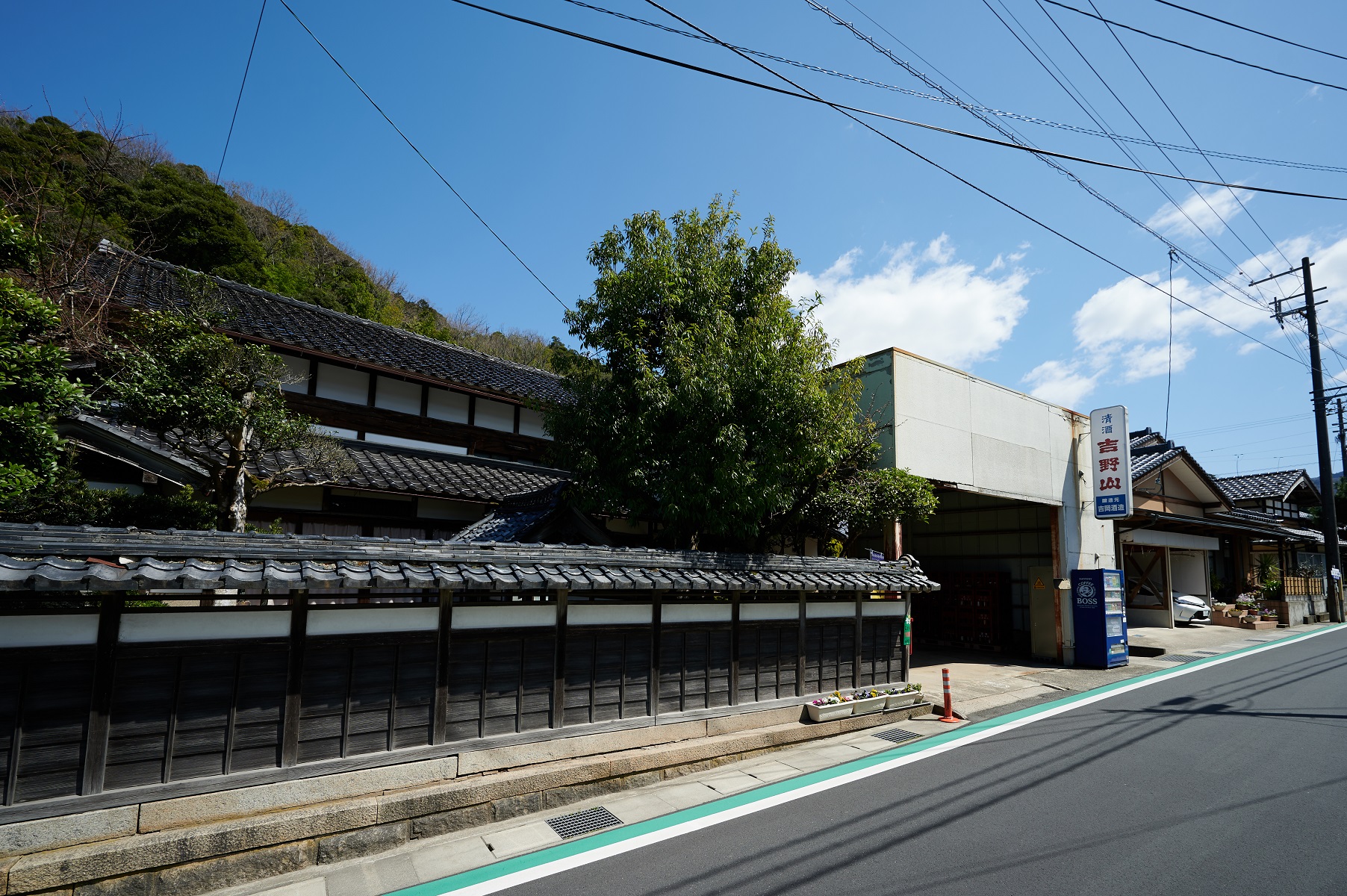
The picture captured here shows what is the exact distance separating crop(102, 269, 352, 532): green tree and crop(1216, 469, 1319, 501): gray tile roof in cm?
4692

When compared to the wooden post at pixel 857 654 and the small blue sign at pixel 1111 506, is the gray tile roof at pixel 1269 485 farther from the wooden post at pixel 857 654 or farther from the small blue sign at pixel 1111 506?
the wooden post at pixel 857 654

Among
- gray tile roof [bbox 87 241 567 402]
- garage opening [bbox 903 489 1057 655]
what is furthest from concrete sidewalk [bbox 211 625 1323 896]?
gray tile roof [bbox 87 241 567 402]

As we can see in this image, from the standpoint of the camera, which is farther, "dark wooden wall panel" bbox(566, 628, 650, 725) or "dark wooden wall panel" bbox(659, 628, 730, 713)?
"dark wooden wall panel" bbox(659, 628, 730, 713)

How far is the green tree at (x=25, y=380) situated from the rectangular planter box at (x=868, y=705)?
10662 millimetres

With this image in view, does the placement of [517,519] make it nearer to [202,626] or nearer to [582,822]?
[582,822]

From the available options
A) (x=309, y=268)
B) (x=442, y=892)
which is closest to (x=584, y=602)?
(x=442, y=892)

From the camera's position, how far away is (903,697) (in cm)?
1142

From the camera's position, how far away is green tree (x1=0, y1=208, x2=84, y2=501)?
5.78 metres

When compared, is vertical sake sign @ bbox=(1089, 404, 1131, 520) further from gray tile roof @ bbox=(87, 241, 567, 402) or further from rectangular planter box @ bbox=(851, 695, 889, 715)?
gray tile roof @ bbox=(87, 241, 567, 402)

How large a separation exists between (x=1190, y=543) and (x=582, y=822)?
29.9m

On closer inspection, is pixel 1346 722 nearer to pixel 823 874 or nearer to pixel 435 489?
pixel 823 874

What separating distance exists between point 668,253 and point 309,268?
3218 cm

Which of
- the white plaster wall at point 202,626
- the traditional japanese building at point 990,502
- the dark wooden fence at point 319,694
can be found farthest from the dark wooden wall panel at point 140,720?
the traditional japanese building at point 990,502

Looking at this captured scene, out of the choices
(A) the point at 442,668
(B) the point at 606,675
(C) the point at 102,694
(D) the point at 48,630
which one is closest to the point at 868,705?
(B) the point at 606,675
